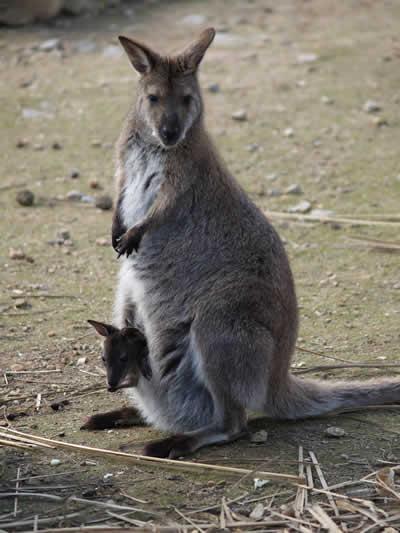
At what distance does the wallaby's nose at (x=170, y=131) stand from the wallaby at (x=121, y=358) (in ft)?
2.72

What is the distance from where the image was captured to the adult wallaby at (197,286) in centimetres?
421

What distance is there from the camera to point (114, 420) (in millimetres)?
4527

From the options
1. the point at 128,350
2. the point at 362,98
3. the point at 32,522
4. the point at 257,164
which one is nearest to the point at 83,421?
the point at 128,350

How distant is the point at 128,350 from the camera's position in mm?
4430

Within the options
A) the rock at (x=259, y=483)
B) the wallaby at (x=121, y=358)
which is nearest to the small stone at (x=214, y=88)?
the wallaby at (x=121, y=358)

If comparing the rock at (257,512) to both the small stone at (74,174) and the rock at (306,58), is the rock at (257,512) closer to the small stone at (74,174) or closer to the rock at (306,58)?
the small stone at (74,174)

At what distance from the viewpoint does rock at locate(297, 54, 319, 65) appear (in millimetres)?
9594

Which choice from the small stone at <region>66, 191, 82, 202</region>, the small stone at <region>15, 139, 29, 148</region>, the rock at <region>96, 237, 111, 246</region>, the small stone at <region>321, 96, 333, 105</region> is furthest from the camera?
the small stone at <region>321, 96, 333, 105</region>

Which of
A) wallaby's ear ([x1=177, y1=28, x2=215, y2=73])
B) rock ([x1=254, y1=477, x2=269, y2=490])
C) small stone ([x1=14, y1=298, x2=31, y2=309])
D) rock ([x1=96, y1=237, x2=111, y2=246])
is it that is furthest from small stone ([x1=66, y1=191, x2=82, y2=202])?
rock ([x1=254, y1=477, x2=269, y2=490])

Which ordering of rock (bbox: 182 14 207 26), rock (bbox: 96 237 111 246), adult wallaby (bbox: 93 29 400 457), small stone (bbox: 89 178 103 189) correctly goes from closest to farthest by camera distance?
adult wallaby (bbox: 93 29 400 457)
rock (bbox: 96 237 111 246)
small stone (bbox: 89 178 103 189)
rock (bbox: 182 14 207 26)

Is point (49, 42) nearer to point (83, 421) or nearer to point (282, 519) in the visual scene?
point (83, 421)

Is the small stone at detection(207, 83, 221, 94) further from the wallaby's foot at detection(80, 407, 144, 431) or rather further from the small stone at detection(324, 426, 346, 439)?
the small stone at detection(324, 426, 346, 439)

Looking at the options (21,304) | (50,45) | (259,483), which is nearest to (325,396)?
(259,483)

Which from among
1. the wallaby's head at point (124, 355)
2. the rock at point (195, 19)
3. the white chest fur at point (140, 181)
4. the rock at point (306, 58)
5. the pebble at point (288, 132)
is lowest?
the pebble at point (288, 132)
